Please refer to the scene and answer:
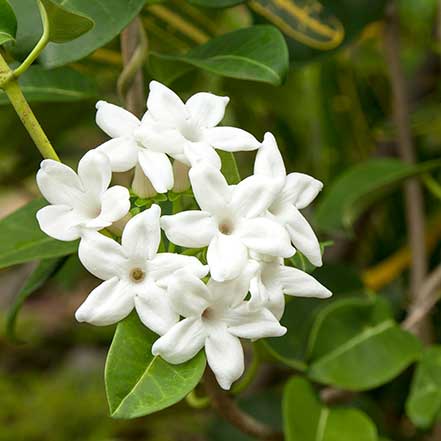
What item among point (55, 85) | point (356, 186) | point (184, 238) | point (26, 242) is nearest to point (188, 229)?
point (184, 238)

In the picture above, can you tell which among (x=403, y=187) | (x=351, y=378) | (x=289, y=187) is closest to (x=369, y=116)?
(x=403, y=187)

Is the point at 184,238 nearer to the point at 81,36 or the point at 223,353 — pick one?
the point at 223,353

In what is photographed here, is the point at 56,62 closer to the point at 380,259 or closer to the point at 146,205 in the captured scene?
the point at 146,205

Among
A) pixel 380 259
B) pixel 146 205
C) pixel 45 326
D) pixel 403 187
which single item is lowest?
pixel 45 326

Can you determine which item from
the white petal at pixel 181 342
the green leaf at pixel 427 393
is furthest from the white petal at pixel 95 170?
the green leaf at pixel 427 393

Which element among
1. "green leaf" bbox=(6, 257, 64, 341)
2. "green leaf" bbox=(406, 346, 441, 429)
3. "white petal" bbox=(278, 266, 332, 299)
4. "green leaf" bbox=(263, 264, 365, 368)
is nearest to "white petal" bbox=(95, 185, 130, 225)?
"white petal" bbox=(278, 266, 332, 299)

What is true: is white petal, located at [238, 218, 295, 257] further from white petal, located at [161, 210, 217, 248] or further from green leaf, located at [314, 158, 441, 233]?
green leaf, located at [314, 158, 441, 233]
